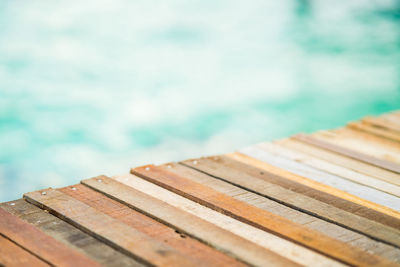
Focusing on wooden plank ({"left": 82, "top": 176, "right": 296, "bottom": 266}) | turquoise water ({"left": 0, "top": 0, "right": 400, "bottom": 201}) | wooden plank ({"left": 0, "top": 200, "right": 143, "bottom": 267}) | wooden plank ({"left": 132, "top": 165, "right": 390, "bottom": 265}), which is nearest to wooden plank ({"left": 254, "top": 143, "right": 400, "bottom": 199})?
wooden plank ({"left": 132, "top": 165, "right": 390, "bottom": 265})

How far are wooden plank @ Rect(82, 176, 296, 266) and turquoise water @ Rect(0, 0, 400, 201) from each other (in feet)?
9.05

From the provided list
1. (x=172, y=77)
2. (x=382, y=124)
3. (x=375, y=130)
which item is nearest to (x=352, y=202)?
(x=375, y=130)

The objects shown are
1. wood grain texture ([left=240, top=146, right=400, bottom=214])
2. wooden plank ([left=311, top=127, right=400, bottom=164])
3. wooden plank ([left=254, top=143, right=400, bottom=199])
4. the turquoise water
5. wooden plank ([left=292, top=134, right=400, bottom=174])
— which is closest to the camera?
wood grain texture ([left=240, top=146, right=400, bottom=214])

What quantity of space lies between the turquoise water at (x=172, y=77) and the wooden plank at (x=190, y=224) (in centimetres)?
276

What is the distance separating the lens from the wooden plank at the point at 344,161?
2207 millimetres

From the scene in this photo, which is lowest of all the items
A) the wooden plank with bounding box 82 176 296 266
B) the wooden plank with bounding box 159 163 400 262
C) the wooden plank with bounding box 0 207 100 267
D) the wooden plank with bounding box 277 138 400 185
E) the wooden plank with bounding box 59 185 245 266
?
the wooden plank with bounding box 0 207 100 267

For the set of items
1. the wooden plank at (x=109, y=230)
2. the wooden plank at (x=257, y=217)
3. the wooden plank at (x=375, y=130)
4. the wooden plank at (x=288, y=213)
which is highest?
the wooden plank at (x=375, y=130)

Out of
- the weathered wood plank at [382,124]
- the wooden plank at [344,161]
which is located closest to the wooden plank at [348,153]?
the wooden plank at [344,161]

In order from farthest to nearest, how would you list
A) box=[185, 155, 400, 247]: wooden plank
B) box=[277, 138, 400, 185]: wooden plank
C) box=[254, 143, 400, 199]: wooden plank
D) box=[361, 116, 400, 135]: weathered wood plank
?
1. box=[361, 116, 400, 135]: weathered wood plank
2. box=[277, 138, 400, 185]: wooden plank
3. box=[254, 143, 400, 199]: wooden plank
4. box=[185, 155, 400, 247]: wooden plank

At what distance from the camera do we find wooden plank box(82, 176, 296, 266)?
1312mm

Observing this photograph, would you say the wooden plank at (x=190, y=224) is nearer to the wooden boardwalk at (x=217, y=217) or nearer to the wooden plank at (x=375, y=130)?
the wooden boardwalk at (x=217, y=217)

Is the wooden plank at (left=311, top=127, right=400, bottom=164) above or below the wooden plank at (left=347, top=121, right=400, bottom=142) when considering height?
below

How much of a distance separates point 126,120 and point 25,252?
15.7 feet

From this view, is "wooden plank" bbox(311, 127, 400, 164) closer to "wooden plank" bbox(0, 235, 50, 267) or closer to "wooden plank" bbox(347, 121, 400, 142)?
"wooden plank" bbox(347, 121, 400, 142)
